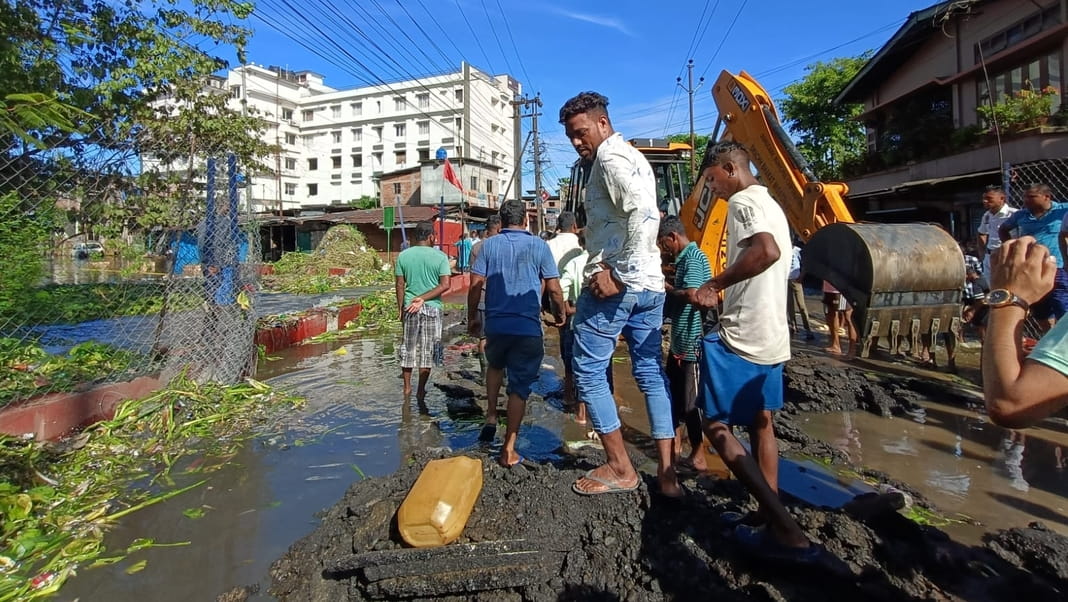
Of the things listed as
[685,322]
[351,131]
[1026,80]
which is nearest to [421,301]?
[685,322]

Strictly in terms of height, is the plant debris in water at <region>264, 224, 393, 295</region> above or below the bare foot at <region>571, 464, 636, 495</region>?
above

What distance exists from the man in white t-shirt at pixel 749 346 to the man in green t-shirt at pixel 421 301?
326cm

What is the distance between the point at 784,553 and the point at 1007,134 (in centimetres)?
1311

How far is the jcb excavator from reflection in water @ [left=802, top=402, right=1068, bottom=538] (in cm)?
88

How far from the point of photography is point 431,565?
8.06 ft

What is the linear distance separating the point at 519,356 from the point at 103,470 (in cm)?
297

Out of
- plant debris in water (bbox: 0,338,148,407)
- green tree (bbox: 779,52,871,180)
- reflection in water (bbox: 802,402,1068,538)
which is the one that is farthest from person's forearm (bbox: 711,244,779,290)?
green tree (bbox: 779,52,871,180)

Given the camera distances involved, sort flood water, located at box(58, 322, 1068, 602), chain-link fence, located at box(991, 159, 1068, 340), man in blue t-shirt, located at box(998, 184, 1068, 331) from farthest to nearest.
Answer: chain-link fence, located at box(991, 159, 1068, 340) < man in blue t-shirt, located at box(998, 184, 1068, 331) < flood water, located at box(58, 322, 1068, 602)

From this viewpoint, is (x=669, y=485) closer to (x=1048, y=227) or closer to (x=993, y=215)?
(x=1048, y=227)

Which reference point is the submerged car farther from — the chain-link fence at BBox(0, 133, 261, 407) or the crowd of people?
the crowd of people

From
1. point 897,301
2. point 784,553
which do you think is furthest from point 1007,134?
point 784,553

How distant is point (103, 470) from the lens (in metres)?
3.93

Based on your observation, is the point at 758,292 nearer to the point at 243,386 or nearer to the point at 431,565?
the point at 431,565

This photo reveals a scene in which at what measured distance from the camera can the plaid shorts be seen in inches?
220
